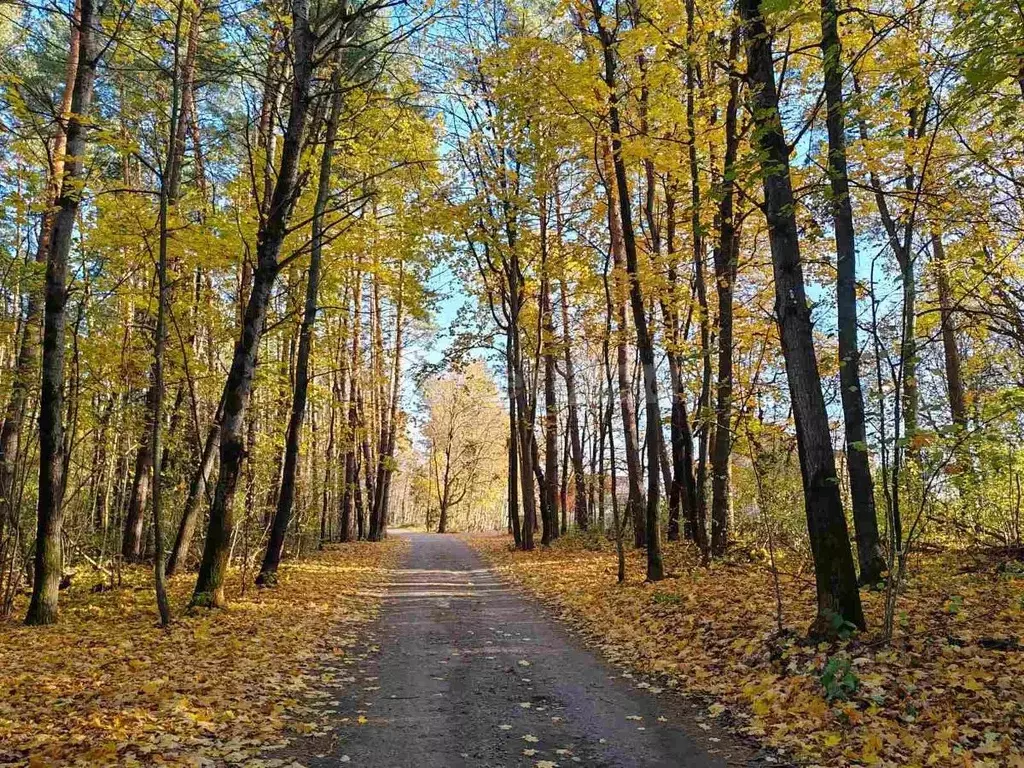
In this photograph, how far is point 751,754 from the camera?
434cm

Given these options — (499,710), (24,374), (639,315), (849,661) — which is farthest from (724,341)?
(24,374)

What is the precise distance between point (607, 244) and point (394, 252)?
609 centimetres

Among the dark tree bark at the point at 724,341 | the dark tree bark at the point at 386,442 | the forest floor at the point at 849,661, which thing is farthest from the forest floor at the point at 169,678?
the dark tree bark at the point at 386,442

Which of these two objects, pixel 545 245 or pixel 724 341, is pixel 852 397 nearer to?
pixel 724 341

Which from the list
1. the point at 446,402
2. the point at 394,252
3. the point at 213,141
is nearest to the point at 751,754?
the point at 394,252

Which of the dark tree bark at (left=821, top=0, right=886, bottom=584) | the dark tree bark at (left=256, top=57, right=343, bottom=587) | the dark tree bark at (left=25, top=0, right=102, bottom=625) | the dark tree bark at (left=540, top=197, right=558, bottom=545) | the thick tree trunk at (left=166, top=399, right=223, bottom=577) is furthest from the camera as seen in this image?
the dark tree bark at (left=540, top=197, right=558, bottom=545)

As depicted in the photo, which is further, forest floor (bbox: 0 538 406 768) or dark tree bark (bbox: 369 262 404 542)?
dark tree bark (bbox: 369 262 404 542)

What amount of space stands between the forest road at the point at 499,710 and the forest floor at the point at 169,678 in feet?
1.15

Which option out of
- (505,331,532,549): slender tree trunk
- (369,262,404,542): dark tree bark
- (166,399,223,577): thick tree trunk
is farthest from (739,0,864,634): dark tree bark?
(369,262,404,542): dark tree bark

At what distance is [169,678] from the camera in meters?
5.62

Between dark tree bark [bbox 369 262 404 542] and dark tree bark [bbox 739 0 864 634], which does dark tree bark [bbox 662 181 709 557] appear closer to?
dark tree bark [bbox 739 0 864 634]

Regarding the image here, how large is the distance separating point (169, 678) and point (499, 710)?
2.90m

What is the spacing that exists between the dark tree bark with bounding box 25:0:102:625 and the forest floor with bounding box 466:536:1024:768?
6.92 metres

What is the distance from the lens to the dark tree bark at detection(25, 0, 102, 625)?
8.30m
